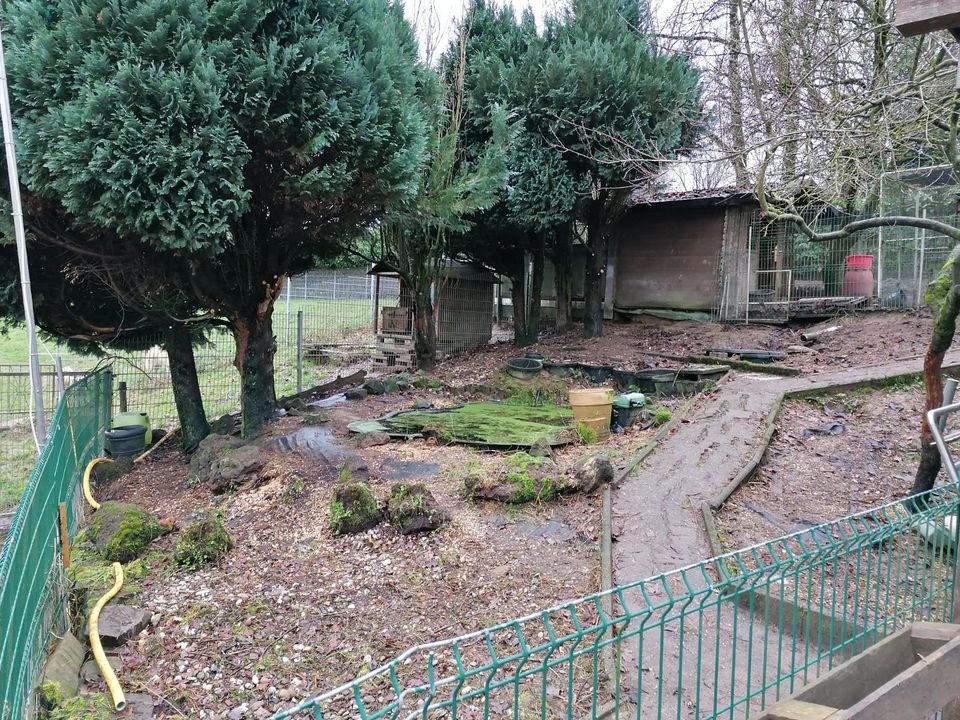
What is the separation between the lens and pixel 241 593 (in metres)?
4.70

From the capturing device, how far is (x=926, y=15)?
10.3 feet

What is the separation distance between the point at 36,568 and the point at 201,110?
15.5 ft

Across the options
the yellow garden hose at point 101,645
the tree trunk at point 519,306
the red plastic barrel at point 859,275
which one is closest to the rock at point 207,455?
the yellow garden hose at point 101,645

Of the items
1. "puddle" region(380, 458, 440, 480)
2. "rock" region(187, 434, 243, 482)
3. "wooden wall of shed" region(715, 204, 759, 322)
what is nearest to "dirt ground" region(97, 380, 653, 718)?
"puddle" region(380, 458, 440, 480)

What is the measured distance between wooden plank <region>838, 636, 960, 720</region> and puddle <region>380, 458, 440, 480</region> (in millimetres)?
4593

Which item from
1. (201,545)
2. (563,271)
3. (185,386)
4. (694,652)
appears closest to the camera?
(694,652)

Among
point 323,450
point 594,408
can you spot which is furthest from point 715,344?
point 323,450

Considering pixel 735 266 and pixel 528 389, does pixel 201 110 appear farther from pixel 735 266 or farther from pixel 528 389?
pixel 735 266

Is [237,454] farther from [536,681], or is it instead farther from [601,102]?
[601,102]

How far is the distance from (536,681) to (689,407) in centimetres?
567

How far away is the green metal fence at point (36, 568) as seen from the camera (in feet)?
9.33

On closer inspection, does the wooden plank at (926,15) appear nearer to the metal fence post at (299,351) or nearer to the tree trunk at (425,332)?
the tree trunk at (425,332)

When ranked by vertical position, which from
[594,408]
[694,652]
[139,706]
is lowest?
[139,706]

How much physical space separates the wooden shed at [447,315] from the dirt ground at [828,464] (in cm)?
862
